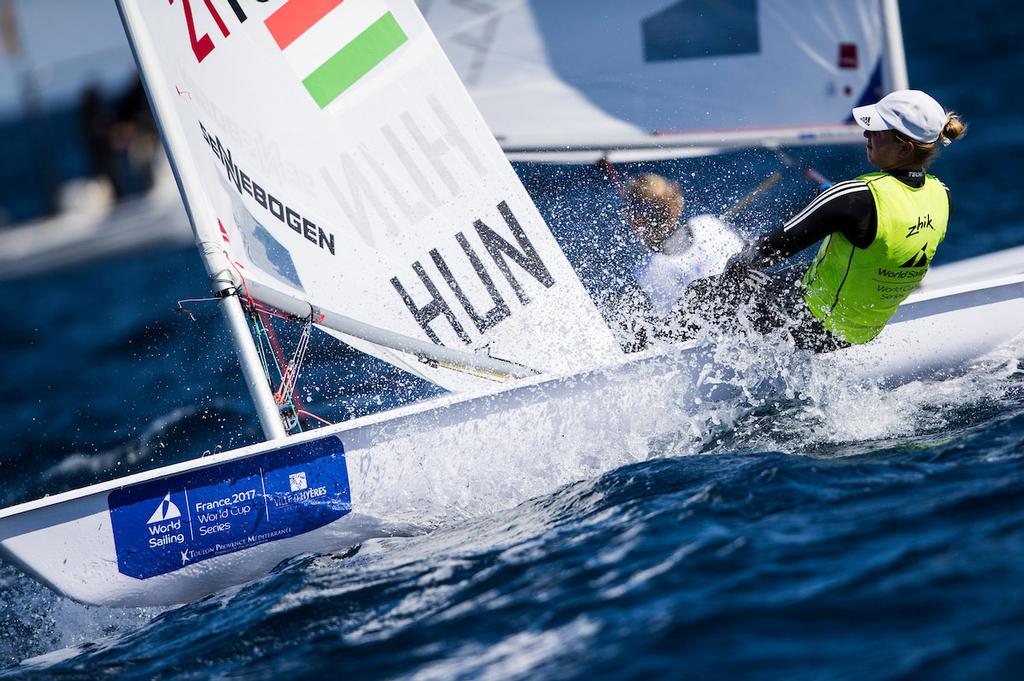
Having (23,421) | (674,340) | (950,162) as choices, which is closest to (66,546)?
(674,340)

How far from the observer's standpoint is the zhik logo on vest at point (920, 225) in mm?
2773

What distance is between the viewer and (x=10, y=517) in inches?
96.4

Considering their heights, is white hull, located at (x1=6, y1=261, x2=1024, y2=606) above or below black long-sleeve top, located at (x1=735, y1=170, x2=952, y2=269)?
below

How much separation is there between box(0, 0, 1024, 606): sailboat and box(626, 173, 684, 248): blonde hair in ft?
0.87

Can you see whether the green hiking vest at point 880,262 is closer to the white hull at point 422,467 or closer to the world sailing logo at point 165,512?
the white hull at point 422,467

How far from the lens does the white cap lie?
2.66m

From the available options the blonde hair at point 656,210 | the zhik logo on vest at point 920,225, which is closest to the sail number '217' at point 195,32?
the blonde hair at point 656,210

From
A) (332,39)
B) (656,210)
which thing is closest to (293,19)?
(332,39)

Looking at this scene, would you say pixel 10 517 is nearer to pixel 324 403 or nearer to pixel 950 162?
pixel 324 403

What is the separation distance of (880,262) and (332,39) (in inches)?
60.9

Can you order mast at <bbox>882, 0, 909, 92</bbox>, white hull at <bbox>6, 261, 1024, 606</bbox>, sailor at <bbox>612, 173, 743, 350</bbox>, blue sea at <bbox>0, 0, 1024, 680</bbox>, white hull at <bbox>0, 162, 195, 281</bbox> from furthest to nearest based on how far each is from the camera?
1. white hull at <bbox>0, 162, 195, 281</bbox>
2. mast at <bbox>882, 0, 909, 92</bbox>
3. sailor at <bbox>612, 173, 743, 350</bbox>
4. white hull at <bbox>6, 261, 1024, 606</bbox>
5. blue sea at <bbox>0, 0, 1024, 680</bbox>

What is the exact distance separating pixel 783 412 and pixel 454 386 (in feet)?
2.95

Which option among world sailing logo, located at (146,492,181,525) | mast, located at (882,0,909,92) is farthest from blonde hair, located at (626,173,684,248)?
world sailing logo, located at (146,492,181,525)

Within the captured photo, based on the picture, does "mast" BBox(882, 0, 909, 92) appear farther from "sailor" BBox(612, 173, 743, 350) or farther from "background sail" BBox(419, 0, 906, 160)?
"sailor" BBox(612, 173, 743, 350)
